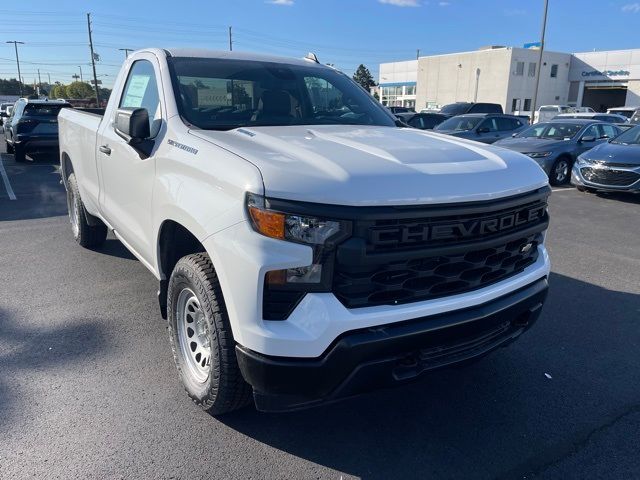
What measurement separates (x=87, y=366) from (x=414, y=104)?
72.3m

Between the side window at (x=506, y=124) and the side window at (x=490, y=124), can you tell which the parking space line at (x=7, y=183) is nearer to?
the side window at (x=490, y=124)

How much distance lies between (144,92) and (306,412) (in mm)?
2522

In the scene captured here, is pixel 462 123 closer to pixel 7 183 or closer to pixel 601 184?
pixel 601 184

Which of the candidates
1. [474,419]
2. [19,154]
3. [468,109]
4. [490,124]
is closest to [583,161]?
[490,124]

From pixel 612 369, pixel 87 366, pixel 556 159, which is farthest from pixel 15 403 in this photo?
pixel 556 159

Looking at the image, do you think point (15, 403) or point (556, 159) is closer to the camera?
point (15, 403)

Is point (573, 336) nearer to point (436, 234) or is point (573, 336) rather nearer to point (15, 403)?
point (436, 234)

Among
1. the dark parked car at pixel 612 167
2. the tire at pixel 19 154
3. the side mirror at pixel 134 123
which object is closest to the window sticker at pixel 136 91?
the side mirror at pixel 134 123

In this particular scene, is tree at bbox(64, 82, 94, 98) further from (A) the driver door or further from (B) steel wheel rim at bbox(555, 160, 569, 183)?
(A) the driver door

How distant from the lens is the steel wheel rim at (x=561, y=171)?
11.7 m

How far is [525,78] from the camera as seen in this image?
58969 mm

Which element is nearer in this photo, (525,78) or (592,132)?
(592,132)

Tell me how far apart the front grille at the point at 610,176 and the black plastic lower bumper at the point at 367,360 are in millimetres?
8494

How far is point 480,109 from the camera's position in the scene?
77.0 feet
